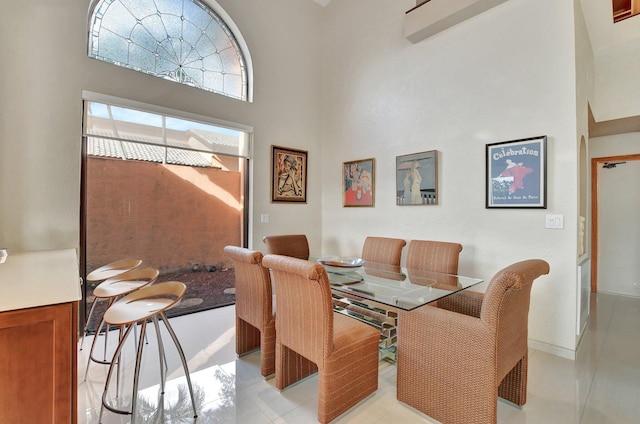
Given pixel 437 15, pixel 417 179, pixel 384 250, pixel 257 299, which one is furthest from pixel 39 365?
pixel 437 15

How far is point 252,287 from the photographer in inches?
87.9

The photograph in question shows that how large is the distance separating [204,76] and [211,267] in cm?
243

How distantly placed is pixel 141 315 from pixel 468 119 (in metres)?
3.36

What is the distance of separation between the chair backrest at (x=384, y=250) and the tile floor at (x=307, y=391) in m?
1.12

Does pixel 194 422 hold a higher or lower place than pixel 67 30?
lower

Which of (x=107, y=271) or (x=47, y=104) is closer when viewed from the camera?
(x=107, y=271)

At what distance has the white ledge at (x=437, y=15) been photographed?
2883 mm

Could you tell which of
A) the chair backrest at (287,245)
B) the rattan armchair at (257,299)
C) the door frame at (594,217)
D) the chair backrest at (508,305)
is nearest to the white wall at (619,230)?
the door frame at (594,217)

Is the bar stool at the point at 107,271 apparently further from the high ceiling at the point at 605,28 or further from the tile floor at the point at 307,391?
the high ceiling at the point at 605,28

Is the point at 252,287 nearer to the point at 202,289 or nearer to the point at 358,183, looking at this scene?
the point at 202,289

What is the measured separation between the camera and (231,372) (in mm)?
2230

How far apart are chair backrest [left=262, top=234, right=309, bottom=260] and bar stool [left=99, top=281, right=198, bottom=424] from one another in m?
1.50

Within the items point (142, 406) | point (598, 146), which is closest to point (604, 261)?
point (598, 146)

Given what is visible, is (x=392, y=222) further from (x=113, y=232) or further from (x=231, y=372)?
(x=113, y=232)
